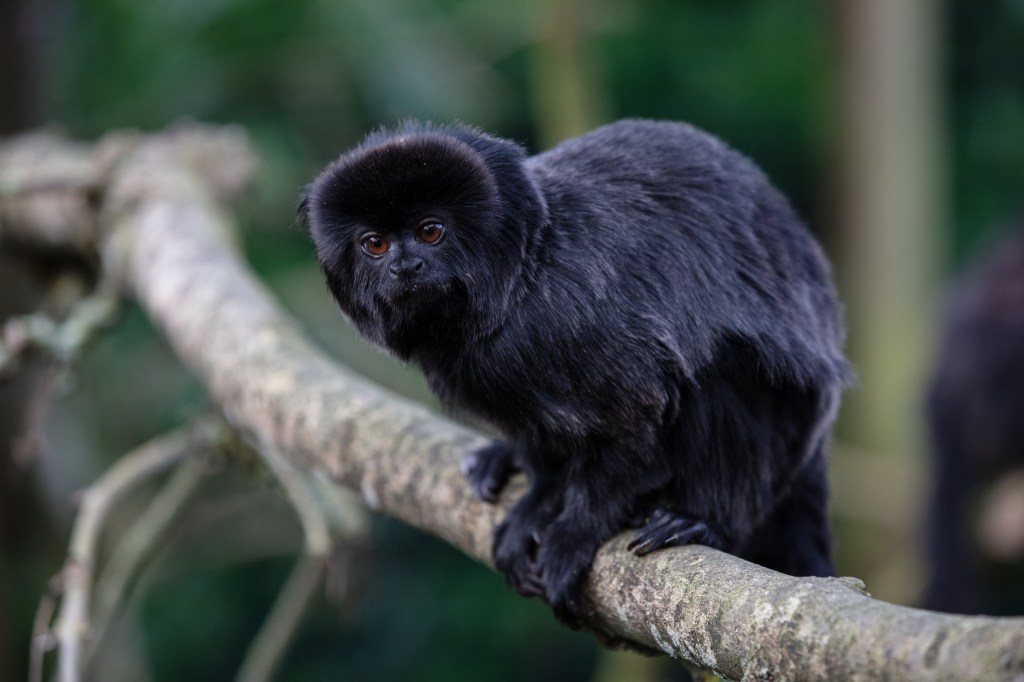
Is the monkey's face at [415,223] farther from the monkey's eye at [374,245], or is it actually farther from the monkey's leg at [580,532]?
the monkey's leg at [580,532]

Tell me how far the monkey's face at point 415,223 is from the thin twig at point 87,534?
1107 millimetres

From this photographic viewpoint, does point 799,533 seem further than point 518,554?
A: Yes

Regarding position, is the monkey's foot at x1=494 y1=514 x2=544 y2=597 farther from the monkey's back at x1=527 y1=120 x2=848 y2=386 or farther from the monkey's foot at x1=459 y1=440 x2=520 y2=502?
the monkey's back at x1=527 y1=120 x2=848 y2=386

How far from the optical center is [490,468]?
302cm

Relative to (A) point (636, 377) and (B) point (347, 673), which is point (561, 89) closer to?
(A) point (636, 377)

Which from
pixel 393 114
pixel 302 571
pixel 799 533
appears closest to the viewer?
pixel 799 533

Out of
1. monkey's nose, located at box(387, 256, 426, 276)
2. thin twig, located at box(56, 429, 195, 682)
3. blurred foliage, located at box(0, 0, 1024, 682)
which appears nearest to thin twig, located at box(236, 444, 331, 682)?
thin twig, located at box(56, 429, 195, 682)

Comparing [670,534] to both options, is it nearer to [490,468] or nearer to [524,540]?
[524,540]

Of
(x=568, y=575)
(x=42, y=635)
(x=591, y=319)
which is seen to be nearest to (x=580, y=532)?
(x=568, y=575)

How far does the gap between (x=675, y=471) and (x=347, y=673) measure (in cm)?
727

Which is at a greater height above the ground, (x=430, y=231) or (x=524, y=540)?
(x=430, y=231)

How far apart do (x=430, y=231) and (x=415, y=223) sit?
1.6 inches

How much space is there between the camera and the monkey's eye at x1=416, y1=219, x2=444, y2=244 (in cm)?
273

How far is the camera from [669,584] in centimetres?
226
